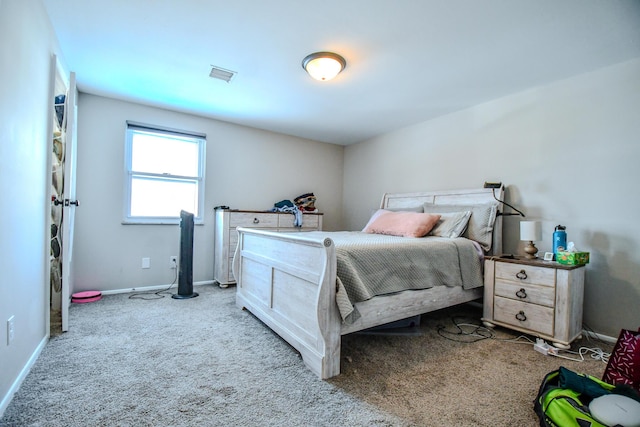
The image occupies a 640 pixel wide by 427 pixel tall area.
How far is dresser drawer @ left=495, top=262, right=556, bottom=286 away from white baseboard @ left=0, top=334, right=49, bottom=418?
126 inches

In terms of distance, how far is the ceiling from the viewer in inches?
72.2

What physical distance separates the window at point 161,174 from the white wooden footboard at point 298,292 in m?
1.62

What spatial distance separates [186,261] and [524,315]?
3.25 metres

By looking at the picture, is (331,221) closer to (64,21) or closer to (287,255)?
(287,255)

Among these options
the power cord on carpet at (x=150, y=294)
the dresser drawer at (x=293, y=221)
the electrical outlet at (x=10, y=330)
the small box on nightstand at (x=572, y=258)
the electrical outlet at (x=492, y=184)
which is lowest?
the power cord on carpet at (x=150, y=294)

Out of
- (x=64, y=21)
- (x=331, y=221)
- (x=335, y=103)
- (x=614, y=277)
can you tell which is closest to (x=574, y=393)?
(x=614, y=277)

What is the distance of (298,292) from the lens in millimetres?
1955

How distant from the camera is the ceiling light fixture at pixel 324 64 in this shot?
7.59 ft

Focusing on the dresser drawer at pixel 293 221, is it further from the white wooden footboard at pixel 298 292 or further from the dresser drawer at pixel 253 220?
the white wooden footboard at pixel 298 292

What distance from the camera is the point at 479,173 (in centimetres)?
327

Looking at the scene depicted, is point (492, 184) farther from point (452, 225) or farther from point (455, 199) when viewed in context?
point (452, 225)

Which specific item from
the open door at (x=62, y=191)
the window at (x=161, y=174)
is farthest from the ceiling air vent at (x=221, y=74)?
the window at (x=161, y=174)

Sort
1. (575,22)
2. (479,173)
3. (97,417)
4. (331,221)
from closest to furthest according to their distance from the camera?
(97,417)
(575,22)
(479,173)
(331,221)

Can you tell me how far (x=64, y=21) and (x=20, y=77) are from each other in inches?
30.8
